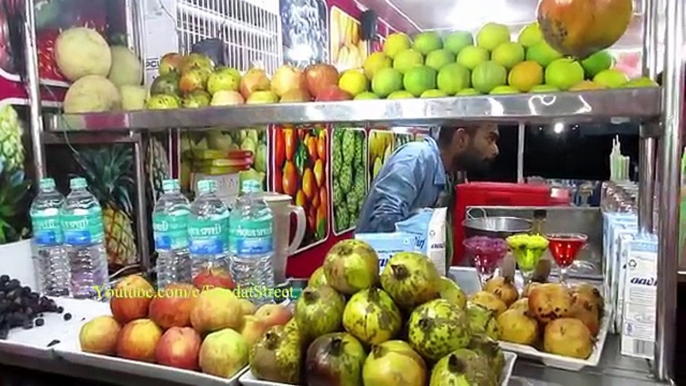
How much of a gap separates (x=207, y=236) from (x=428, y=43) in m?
0.81

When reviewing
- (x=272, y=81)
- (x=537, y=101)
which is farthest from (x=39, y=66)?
(x=537, y=101)

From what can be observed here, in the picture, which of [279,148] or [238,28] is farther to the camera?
[279,148]

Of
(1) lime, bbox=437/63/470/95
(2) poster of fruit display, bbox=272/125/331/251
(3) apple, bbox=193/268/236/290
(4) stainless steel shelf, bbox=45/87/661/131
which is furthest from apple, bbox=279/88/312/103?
(2) poster of fruit display, bbox=272/125/331/251

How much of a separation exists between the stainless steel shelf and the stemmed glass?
0.35m

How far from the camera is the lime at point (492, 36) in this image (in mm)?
1365

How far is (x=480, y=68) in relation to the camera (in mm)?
1298

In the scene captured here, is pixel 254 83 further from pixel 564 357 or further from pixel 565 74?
pixel 564 357

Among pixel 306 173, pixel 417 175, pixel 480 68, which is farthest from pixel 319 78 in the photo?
pixel 306 173

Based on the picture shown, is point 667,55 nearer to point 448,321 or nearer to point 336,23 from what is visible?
point 448,321

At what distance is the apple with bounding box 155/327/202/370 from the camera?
1.18m

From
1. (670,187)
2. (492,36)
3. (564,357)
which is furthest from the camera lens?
(492,36)

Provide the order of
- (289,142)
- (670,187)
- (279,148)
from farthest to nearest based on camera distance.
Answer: (289,142), (279,148), (670,187)

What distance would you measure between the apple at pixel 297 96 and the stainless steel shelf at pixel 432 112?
0.14 m

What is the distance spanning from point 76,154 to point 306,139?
5.38 feet
